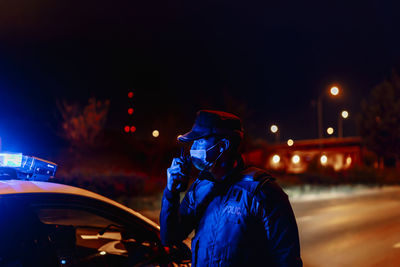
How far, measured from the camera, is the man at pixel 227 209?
1.88 m

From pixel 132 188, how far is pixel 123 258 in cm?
1095

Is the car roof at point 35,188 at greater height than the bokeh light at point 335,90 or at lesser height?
lesser

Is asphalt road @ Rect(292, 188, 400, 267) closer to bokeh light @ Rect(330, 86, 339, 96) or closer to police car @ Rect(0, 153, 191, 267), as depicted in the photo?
police car @ Rect(0, 153, 191, 267)

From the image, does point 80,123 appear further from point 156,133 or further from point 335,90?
point 335,90

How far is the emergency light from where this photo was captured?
2.41 metres

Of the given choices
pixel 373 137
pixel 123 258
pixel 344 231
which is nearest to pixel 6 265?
pixel 123 258

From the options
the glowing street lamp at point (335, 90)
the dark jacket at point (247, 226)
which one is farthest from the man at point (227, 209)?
the glowing street lamp at point (335, 90)

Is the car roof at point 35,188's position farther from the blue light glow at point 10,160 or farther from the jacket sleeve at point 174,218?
the jacket sleeve at point 174,218

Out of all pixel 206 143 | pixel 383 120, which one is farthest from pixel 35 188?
pixel 383 120

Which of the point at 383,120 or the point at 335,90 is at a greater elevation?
the point at 335,90

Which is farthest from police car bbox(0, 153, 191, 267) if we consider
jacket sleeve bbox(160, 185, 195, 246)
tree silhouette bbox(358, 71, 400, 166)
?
tree silhouette bbox(358, 71, 400, 166)

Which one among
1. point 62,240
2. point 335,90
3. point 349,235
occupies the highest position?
point 335,90

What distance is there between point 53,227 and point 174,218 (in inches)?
48.5

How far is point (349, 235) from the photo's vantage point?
29.8 feet
